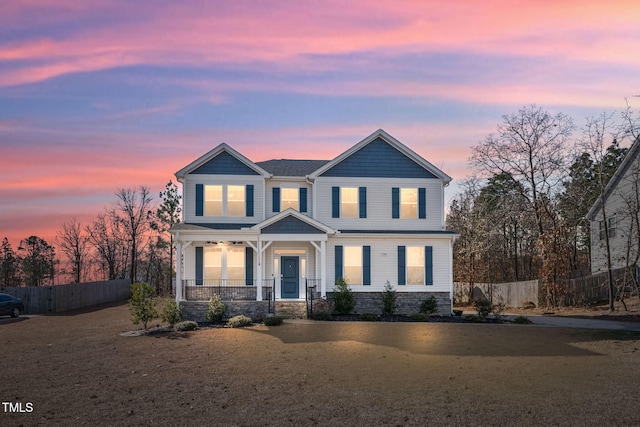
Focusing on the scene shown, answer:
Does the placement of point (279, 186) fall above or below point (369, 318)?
above

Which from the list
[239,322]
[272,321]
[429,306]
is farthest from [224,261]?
[429,306]

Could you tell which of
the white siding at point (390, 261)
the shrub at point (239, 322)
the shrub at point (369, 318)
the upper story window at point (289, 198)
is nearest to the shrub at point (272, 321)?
the shrub at point (239, 322)

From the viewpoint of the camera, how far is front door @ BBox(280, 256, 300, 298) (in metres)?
27.2

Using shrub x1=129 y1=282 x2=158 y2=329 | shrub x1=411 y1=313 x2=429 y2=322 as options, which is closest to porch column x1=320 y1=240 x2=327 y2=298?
shrub x1=411 y1=313 x2=429 y2=322

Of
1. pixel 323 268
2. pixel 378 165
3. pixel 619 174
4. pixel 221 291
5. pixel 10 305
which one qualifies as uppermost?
pixel 619 174

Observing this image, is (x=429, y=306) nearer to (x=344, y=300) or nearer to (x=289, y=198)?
(x=344, y=300)

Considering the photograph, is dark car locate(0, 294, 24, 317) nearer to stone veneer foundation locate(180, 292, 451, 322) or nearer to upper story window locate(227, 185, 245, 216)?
stone veneer foundation locate(180, 292, 451, 322)

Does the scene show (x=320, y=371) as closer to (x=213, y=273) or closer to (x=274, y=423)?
(x=274, y=423)

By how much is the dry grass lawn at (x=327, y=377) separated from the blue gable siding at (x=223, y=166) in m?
8.99

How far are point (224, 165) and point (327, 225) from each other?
574 centimetres

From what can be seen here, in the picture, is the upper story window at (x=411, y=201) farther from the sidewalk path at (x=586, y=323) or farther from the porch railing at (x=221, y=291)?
the porch railing at (x=221, y=291)

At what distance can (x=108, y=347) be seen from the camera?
697 inches

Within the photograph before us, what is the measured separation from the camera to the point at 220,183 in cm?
2738

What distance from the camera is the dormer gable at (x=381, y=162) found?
28.0 metres
